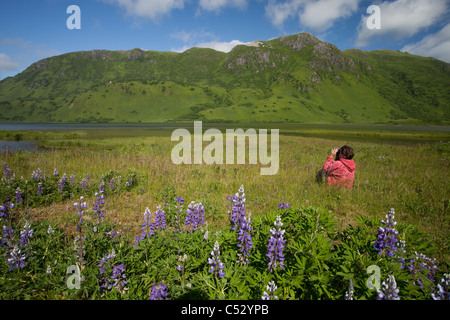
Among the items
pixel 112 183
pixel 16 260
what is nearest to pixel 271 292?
pixel 16 260

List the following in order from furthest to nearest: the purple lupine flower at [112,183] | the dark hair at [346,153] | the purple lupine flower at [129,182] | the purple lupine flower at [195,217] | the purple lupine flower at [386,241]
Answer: the purple lupine flower at [129,182], the dark hair at [346,153], the purple lupine flower at [112,183], the purple lupine flower at [195,217], the purple lupine flower at [386,241]

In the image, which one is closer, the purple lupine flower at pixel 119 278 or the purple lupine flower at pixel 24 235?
the purple lupine flower at pixel 119 278

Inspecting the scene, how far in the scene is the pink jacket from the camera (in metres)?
8.35

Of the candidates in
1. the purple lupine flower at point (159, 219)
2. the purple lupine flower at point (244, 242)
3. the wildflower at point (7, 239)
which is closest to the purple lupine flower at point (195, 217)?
the purple lupine flower at point (159, 219)

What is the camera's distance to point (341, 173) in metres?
8.38

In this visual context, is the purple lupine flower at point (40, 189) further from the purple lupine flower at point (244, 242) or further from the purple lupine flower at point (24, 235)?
the purple lupine flower at point (244, 242)

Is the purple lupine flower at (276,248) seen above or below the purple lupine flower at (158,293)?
above

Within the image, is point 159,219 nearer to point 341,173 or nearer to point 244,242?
point 244,242

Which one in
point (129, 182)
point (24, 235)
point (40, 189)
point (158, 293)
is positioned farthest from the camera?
point (129, 182)

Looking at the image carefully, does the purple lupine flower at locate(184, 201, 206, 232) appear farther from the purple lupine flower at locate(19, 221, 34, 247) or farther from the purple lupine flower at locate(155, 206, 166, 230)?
the purple lupine flower at locate(19, 221, 34, 247)

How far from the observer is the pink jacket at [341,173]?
8.35 meters
